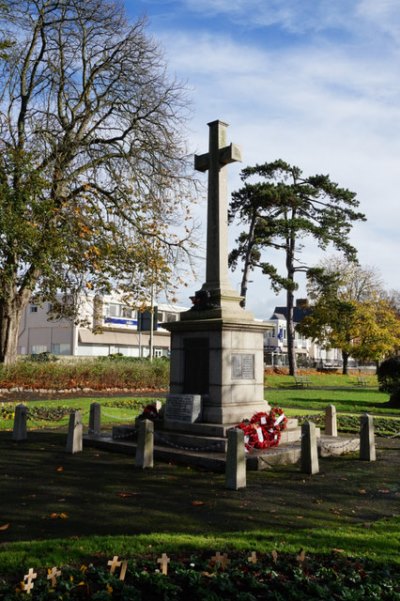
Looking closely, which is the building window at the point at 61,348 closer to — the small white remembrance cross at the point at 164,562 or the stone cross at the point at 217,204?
the stone cross at the point at 217,204

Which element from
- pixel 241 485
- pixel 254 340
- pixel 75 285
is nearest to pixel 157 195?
pixel 75 285

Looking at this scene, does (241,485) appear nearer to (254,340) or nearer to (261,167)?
(254,340)

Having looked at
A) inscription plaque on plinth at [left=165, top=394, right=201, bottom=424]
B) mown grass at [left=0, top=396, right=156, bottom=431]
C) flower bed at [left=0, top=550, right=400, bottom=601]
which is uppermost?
inscription plaque on plinth at [left=165, top=394, right=201, bottom=424]

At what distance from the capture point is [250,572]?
15.7 feet

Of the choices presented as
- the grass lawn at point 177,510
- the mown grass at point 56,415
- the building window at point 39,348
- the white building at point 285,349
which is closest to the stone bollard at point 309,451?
the grass lawn at point 177,510

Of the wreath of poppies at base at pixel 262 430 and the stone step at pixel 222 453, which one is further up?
the wreath of poppies at base at pixel 262 430

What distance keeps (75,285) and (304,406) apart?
36.4ft

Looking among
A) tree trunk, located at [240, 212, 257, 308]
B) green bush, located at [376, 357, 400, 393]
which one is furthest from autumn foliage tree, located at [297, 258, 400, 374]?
green bush, located at [376, 357, 400, 393]

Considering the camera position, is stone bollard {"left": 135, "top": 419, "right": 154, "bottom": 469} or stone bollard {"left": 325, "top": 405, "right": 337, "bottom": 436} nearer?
stone bollard {"left": 135, "top": 419, "right": 154, "bottom": 469}

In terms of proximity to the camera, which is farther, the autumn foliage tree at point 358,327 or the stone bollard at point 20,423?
the autumn foliage tree at point 358,327

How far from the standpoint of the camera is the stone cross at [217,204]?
12.6 meters

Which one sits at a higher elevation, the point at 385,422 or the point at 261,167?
the point at 261,167

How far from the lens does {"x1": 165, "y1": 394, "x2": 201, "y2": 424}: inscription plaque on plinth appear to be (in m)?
11.4

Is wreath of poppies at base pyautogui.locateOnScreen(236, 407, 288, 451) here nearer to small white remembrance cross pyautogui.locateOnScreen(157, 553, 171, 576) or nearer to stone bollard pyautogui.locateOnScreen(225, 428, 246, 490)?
stone bollard pyautogui.locateOnScreen(225, 428, 246, 490)
